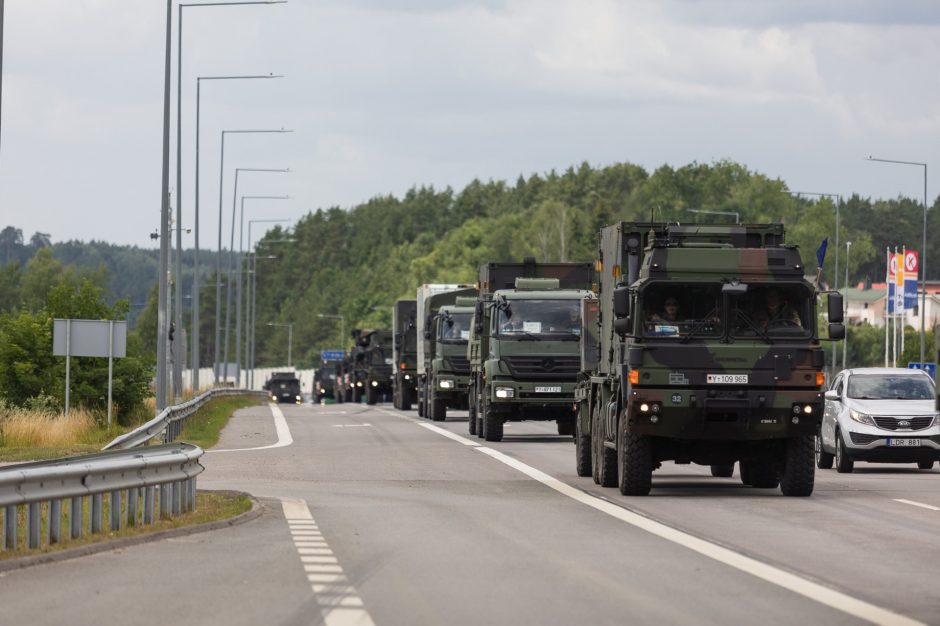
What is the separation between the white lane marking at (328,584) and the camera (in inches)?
438

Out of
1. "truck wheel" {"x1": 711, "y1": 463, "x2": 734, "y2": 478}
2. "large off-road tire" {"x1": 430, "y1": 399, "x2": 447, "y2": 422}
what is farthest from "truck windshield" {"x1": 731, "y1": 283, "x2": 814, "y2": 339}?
"large off-road tire" {"x1": 430, "y1": 399, "x2": 447, "y2": 422}

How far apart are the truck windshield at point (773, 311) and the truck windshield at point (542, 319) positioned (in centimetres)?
1398

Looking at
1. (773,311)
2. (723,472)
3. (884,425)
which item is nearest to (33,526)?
(773,311)

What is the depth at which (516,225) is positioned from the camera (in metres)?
180

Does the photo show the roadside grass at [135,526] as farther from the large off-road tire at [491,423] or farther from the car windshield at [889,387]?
the large off-road tire at [491,423]

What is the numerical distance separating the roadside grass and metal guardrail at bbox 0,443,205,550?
0.07 metres

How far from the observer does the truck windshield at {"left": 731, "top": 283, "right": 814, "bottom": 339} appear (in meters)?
21.6

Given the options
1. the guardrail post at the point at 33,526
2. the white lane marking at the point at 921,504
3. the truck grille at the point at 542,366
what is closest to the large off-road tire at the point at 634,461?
the white lane marking at the point at 921,504

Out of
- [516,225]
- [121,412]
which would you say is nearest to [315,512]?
[121,412]

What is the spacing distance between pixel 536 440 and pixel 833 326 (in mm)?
17548

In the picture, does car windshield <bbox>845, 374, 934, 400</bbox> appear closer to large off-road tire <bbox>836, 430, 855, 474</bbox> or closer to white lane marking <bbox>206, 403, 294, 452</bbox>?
large off-road tire <bbox>836, 430, 855, 474</bbox>

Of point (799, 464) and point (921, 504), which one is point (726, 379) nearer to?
point (799, 464)

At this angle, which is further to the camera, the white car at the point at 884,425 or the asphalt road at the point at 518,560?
the white car at the point at 884,425

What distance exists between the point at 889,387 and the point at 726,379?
9184 millimetres
